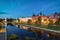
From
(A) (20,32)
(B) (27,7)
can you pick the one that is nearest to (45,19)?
(B) (27,7)

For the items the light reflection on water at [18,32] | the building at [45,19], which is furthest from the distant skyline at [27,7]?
the light reflection on water at [18,32]

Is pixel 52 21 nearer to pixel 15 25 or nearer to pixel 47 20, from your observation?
pixel 47 20

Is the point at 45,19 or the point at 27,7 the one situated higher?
the point at 27,7

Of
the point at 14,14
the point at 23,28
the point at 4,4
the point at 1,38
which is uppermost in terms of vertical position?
the point at 4,4

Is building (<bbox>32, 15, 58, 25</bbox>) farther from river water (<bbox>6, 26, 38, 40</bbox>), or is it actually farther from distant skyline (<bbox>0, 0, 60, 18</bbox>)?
river water (<bbox>6, 26, 38, 40</bbox>)

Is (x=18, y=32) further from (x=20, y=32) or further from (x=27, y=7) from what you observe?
(x=27, y=7)

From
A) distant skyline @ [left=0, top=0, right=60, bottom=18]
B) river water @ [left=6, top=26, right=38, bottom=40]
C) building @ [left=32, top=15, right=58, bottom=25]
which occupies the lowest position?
river water @ [left=6, top=26, right=38, bottom=40]

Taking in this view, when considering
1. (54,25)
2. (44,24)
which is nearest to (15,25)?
(44,24)

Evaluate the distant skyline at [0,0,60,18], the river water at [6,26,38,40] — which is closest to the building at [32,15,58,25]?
the distant skyline at [0,0,60,18]

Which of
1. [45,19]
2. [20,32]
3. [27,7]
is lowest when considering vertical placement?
[20,32]
